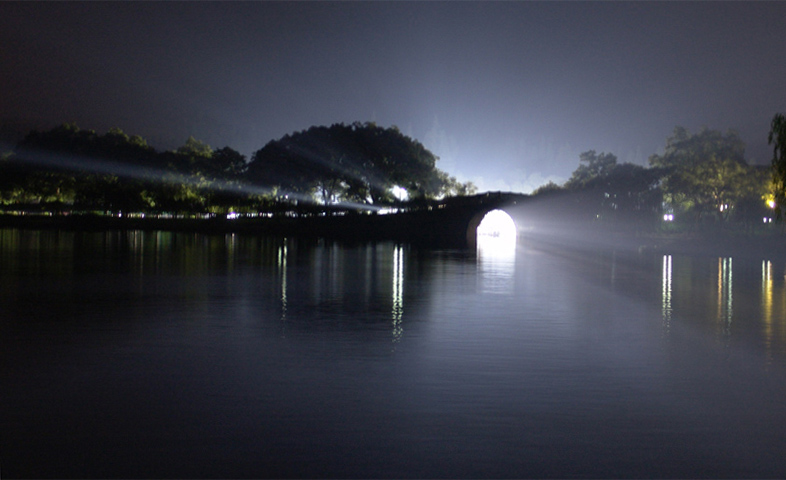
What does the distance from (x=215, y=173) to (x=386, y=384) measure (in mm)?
104748

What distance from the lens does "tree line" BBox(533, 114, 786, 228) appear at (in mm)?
84188

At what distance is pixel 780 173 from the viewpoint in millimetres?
40125

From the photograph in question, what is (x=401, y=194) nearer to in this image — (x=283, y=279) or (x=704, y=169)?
(x=704, y=169)

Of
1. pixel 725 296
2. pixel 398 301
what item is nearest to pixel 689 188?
pixel 725 296

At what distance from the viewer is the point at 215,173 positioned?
362 ft

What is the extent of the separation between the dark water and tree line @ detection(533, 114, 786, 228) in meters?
62.1

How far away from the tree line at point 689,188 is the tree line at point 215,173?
755 inches

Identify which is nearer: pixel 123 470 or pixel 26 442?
pixel 123 470

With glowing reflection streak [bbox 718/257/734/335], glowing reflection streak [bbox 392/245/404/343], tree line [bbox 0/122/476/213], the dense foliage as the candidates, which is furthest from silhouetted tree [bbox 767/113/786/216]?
tree line [bbox 0/122/476/213]

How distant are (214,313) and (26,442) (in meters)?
8.77

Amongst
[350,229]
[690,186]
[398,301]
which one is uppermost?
[690,186]

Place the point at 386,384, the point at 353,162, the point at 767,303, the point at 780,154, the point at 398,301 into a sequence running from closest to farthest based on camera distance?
the point at 386,384 → the point at 398,301 → the point at 767,303 → the point at 780,154 → the point at 353,162

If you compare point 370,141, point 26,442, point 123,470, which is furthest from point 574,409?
point 370,141

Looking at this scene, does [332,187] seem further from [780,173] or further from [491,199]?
[780,173]
